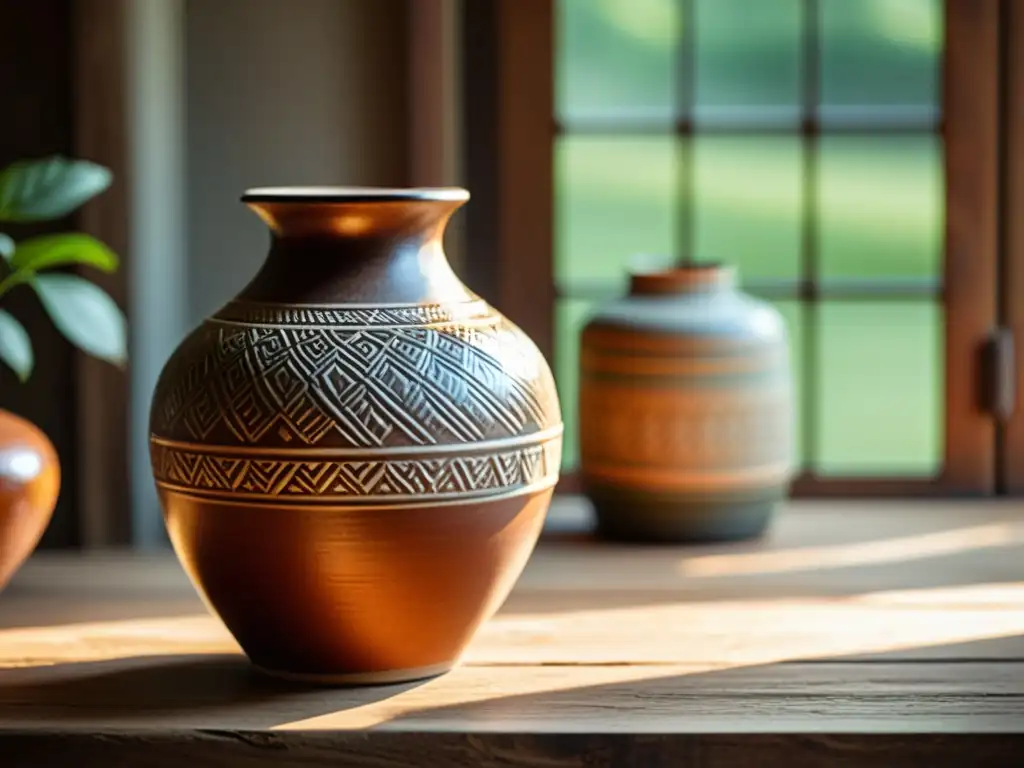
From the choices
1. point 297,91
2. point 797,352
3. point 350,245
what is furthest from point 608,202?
point 350,245

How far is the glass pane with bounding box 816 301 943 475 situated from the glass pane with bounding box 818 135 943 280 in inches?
2.2

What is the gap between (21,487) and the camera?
1622 millimetres

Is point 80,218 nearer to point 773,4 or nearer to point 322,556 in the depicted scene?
point 322,556

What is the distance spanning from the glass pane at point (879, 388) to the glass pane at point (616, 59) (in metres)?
0.36

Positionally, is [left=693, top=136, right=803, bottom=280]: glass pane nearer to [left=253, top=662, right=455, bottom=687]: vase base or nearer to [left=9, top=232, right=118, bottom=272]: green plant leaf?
[left=9, top=232, right=118, bottom=272]: green plant leaf

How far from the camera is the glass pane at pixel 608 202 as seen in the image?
225cm

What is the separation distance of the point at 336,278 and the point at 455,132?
0.80 m

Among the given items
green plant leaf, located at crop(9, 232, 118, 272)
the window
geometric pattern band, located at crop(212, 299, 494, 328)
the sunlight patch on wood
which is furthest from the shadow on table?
the window

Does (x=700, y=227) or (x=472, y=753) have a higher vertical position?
(x=700, y=227)

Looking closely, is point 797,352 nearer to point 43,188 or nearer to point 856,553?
point 856,553

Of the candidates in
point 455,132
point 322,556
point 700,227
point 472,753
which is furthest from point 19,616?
point 700,227

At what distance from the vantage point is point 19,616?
5.58ft

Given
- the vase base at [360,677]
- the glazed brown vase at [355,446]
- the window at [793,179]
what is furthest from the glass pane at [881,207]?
the vase base at [360,677]

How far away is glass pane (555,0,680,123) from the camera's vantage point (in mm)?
2227
